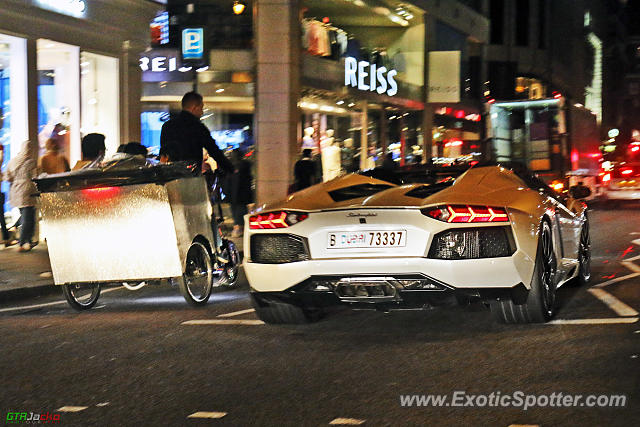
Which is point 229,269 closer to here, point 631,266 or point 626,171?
point 631,266

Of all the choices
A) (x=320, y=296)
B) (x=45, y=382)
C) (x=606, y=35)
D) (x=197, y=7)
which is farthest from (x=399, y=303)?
(x=606, y=35)

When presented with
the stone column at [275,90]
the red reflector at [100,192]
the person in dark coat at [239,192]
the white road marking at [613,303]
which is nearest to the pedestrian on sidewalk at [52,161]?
the person in dark coat at [239,192]

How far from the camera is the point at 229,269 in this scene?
10.9 metres

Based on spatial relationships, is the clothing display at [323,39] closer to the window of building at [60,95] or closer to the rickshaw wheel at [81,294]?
the window of building at [60,95]

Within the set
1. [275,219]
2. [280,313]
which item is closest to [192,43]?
[280,313]

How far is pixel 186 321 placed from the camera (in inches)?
343

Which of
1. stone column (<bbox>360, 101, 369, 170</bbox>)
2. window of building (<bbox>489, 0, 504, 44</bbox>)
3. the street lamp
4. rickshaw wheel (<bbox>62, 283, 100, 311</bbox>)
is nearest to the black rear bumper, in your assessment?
rickshaw wheel (<bbox>62, 283, 100, 311</bbox>)

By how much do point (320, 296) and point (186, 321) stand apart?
159 cm

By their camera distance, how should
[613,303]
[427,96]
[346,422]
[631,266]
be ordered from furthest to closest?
[427,96] < [631,266] < [613,303] < [346,422]

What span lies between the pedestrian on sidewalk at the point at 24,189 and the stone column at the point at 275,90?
9607 mm

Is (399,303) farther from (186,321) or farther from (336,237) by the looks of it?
(186,321)

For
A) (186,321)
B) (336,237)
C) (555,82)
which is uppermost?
(555,82)

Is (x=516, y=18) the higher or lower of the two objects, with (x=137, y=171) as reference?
higher

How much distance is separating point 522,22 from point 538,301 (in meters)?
53.7
